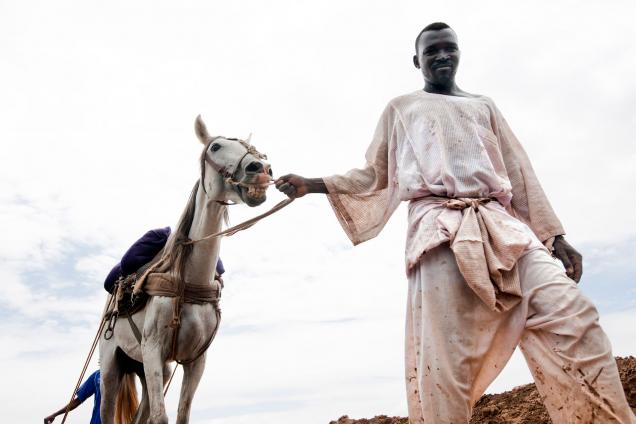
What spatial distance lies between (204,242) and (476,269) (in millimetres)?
3132

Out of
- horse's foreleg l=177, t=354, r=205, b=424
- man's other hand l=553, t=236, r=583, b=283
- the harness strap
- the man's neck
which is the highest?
the man's neck

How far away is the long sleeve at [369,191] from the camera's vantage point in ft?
11.5

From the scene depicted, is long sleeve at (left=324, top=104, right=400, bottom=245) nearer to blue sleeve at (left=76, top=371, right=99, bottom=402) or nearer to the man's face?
the man's face

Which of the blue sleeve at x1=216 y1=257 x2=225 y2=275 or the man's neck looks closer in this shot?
the man's neck

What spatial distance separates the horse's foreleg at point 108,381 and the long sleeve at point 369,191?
3.63 meters

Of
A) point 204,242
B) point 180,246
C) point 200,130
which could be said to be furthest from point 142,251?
point 200,130

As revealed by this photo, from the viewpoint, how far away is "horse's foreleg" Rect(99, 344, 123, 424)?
244 inches

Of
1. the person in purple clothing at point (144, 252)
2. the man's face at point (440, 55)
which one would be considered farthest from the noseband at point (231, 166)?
the man's face at point (440, 55)

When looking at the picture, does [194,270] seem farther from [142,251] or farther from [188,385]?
[188,385]

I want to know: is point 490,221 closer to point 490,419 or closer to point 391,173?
point 391,173

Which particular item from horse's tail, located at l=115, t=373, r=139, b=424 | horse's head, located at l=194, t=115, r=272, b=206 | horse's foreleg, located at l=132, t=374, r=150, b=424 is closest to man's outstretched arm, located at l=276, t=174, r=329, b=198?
horse's head, located at l=194, t=115, r=272, b=206

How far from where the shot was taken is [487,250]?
2844 mm

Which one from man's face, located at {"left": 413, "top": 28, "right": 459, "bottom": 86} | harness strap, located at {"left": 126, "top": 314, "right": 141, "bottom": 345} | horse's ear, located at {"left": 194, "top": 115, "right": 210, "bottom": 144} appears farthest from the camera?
horse's ear, located at {"left": 194, "top": 115, "right": 210, "bottom": 144}

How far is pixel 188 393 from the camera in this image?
5551 mm
